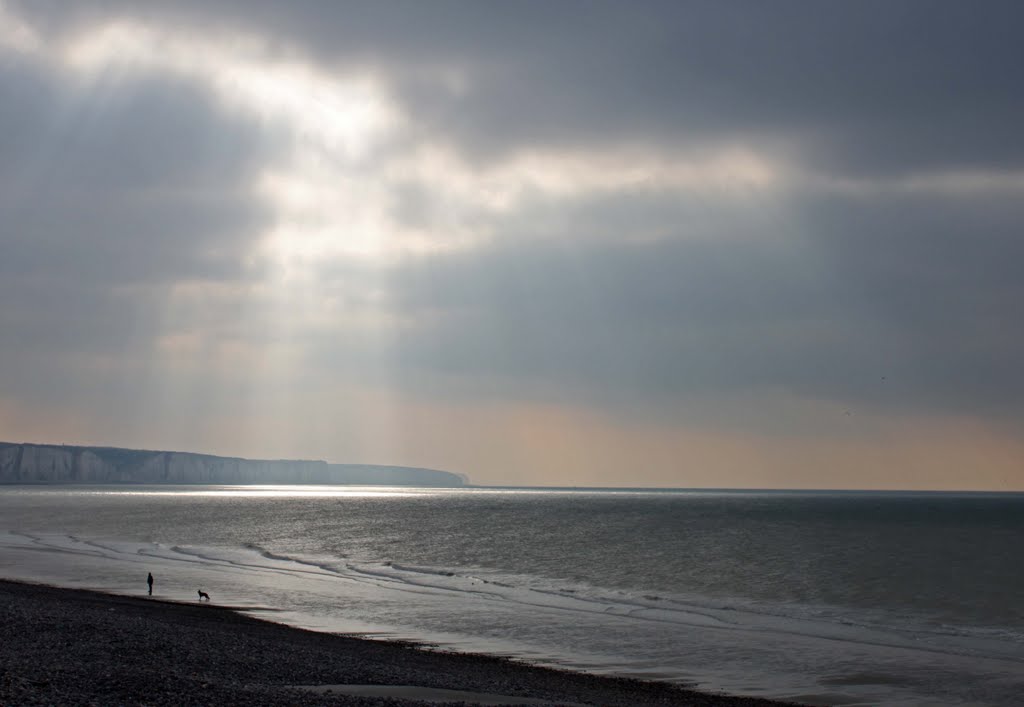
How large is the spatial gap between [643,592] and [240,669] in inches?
1458

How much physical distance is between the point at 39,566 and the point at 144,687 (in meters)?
50.1

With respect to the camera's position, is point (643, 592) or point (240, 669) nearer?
point (240, 669)

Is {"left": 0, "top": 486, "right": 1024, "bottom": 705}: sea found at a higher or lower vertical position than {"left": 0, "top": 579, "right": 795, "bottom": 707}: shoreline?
lower

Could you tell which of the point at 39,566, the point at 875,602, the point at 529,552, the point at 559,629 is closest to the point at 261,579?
the point at 39,566

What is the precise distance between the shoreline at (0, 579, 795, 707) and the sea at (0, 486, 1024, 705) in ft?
10.7

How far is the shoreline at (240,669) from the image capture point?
63.0 ft

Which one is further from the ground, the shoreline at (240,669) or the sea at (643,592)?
the shoreline at (240,669)

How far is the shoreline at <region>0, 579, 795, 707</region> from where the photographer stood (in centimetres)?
1919

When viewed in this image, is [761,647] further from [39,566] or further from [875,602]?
[39,566]

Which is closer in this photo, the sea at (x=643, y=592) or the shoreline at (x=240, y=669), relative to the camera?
the shoreline at (x=240, y=669)

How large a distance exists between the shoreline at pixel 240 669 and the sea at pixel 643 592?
3.27m

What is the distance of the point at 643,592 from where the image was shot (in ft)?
186

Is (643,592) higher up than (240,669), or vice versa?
(240,669)

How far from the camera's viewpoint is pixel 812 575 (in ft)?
221
